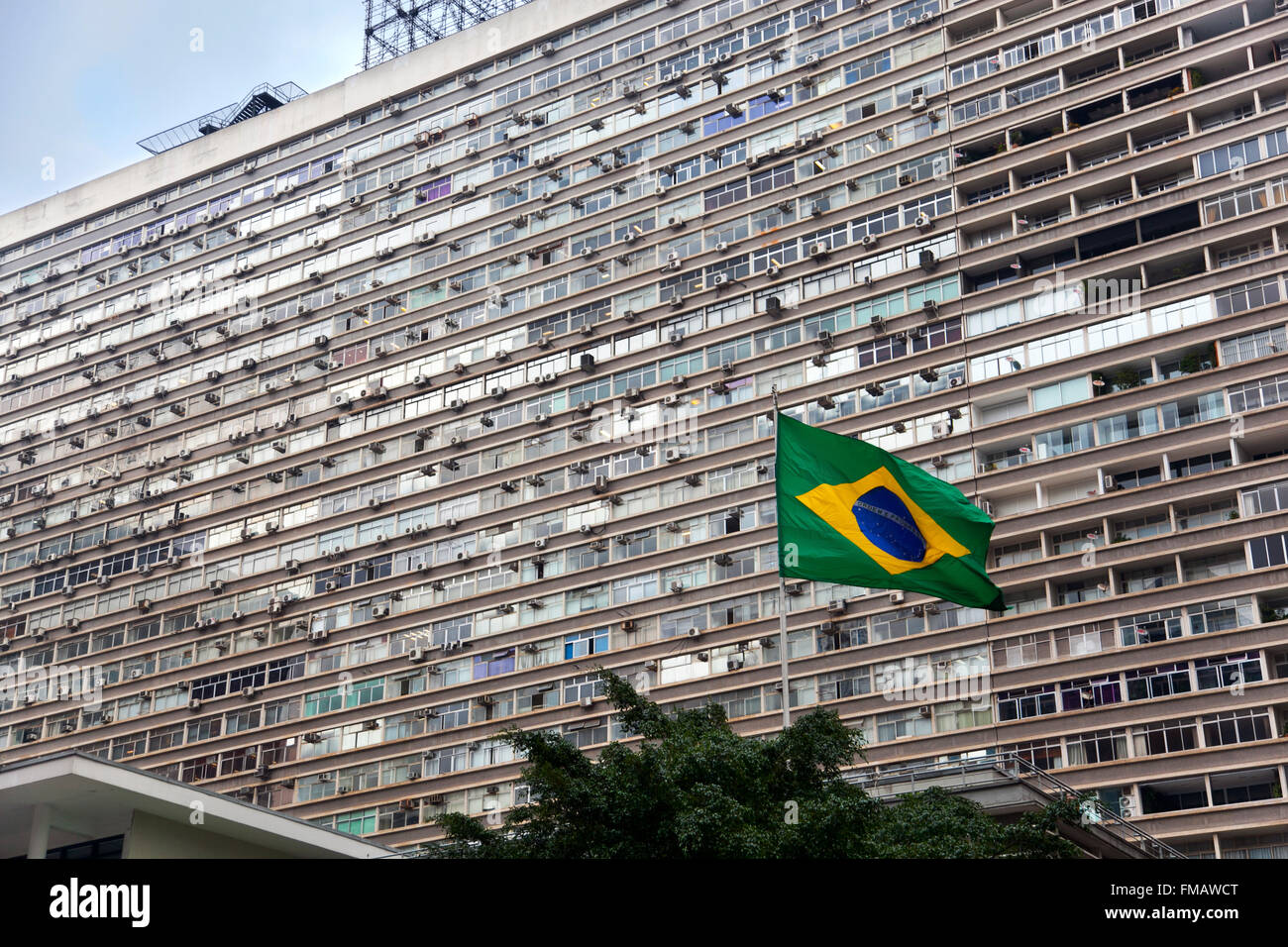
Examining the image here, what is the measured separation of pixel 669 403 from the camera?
62.7 meters

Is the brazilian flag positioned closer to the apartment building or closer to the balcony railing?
the balcony railing

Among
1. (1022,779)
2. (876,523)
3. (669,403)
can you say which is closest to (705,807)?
(876,523)

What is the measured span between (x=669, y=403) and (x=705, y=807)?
39172mm

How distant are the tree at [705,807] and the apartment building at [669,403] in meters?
22.5

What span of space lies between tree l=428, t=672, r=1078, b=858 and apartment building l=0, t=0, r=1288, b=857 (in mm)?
22522

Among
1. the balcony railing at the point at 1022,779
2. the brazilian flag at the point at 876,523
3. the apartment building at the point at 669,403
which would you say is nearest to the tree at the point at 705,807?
the brazilian flag at the point at 876,523

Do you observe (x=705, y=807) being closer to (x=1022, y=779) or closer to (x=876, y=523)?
(x=876, y=523)

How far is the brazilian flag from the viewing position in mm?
27328

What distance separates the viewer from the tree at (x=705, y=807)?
2430 cm

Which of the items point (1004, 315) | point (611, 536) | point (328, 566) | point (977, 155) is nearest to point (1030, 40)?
point (977, 155)

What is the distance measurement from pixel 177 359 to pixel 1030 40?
146 ft

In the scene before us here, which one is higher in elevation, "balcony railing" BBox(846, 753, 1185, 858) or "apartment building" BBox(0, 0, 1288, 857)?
"apartment building" BBox(0, 0, 1288, 857)

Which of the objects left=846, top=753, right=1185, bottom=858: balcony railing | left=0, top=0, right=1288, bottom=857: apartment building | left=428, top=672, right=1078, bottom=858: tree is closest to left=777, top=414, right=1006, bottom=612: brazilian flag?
left=428, top=672, right=1078, bottom=858: tree
